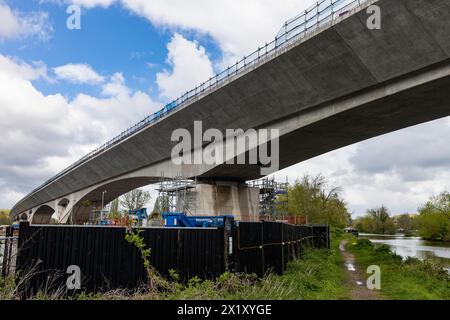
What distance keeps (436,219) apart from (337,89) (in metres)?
52.7

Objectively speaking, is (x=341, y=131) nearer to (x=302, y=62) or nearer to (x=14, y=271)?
(x=302, y=62)

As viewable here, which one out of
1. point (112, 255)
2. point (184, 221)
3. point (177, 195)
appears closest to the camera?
point (112, 255)

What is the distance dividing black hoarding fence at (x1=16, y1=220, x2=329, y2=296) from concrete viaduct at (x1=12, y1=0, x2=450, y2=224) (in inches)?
408

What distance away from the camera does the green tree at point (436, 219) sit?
60.7m

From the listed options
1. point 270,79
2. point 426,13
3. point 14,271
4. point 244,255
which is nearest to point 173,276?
point 244,255

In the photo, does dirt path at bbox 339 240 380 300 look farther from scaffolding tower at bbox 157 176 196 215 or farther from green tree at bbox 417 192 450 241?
green tree at bbox 417 192 450 241

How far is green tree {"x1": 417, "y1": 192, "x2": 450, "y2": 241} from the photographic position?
199 ft

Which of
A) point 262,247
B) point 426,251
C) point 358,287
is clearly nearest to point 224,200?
point 358,287

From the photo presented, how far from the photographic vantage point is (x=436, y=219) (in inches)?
2440

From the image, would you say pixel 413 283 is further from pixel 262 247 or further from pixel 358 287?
pixel 262 247

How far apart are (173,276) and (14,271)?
130 inches

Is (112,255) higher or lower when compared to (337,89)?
lower

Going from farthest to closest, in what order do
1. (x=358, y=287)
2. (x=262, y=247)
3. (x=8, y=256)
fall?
(x=358, y=287), (x=262, y=247), (x=8, y=256)
